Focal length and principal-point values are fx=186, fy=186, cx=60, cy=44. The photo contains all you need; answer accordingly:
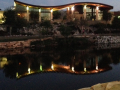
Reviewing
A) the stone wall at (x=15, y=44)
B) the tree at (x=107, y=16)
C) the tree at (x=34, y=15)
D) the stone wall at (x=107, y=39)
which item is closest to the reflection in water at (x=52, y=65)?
the stone wall at (x=15, y=44)

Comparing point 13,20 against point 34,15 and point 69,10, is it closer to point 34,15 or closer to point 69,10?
point 34,15

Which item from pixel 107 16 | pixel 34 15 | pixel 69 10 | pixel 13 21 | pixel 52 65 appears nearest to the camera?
pixel 52 65

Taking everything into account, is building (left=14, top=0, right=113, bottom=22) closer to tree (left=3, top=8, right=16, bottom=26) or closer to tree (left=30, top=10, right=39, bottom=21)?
tree (left=30, top=10, right=39, bottom=21)

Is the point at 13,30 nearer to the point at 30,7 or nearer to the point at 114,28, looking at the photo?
the point at 30,7

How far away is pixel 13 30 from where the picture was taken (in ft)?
136

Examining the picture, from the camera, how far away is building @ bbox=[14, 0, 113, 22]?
53100 millimetres

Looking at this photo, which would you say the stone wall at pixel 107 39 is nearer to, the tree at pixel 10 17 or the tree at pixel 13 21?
the tree at pixel 13 21

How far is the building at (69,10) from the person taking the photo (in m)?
53.1

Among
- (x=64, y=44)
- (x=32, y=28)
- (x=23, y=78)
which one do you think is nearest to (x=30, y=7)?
(x=32, y=28)

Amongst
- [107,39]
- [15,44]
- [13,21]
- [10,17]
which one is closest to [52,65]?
[15,44]

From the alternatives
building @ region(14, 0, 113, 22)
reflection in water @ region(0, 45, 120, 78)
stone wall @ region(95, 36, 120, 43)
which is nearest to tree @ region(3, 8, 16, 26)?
building @ region(14, 0, 113, 22)

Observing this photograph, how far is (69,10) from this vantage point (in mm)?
56875

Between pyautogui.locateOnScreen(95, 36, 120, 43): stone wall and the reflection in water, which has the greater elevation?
pyautogui.locateOnScreen(95, 36, 120, 43): stone wall

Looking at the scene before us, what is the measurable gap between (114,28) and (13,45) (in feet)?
96.1
